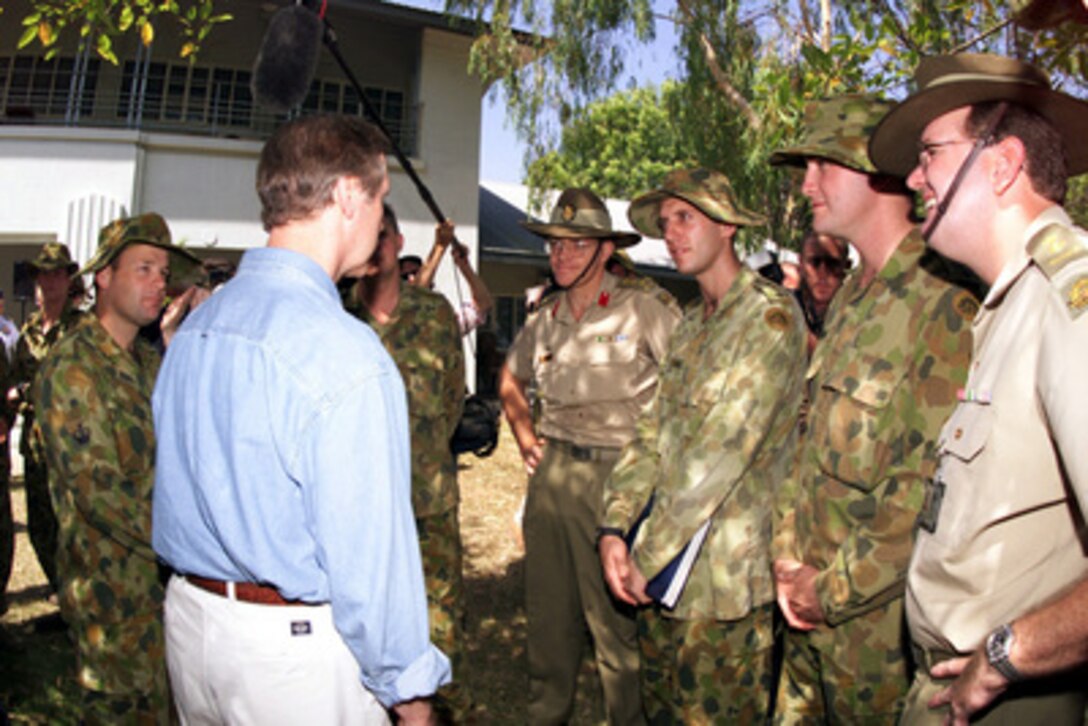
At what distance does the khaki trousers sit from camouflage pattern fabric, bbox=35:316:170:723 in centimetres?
171

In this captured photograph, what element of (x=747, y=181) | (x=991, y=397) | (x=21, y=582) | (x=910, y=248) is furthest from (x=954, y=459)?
(x=747, y=181)

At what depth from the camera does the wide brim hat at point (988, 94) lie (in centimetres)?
200

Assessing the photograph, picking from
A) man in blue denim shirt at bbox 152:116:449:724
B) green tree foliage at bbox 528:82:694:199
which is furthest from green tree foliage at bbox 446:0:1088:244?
green tree foliage at bbox 528:82:694:199

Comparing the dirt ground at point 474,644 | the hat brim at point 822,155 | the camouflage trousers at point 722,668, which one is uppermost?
→ the hat brim at point 822,155

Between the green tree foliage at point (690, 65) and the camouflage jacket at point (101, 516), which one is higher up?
the green tree foliage at point (690, 65)

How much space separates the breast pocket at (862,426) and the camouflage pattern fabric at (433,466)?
2156mm

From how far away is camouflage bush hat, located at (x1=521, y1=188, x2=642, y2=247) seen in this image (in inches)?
171

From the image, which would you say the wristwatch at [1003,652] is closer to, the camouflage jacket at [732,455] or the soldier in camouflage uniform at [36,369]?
the camouflage jacket at [732,455]

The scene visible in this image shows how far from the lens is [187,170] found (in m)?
14.0

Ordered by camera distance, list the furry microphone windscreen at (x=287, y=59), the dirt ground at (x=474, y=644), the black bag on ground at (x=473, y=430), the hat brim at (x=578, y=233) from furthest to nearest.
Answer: the black bag on ground at (x=473, y=430)
the dirt ground at (x=474, y=644)
the hat brim at (x=578, y=233)
the furry microphone windscreen at (x=287, y=59)

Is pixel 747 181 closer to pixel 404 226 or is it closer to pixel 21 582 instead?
pixel 404 226

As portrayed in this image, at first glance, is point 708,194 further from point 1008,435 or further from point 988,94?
point 1008,435

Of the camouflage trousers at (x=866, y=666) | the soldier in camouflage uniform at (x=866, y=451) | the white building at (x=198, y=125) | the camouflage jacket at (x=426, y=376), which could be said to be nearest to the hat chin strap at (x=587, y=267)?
the camouflage jacket at (x=426, y=376)

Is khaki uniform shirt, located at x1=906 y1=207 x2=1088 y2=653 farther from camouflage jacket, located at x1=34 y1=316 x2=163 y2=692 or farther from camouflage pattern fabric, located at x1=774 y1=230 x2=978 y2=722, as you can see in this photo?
camouflage jacket, located at x1=34 y1=316 x2=163 y2=692
